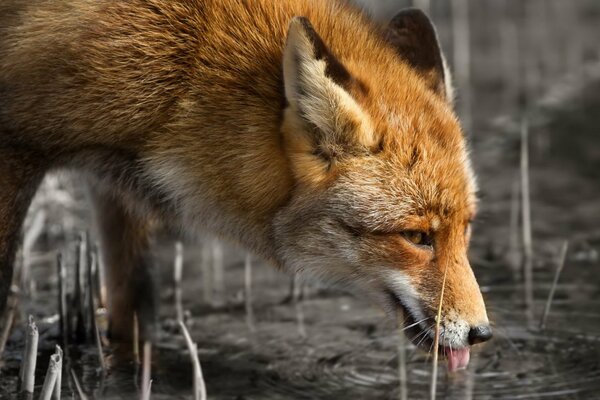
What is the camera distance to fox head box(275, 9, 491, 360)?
287 inches

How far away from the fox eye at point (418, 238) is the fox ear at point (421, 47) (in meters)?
1.30

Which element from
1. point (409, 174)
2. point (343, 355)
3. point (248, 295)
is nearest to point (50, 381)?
point (409, 174)

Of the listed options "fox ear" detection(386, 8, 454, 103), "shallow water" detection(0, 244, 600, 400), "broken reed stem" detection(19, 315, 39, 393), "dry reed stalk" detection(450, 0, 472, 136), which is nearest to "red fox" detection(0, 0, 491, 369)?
"fox ear" detection(386, 8, 454, 103)

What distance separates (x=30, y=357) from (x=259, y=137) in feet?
6.63

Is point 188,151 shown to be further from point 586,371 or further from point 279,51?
point 586,371

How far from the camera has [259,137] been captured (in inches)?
302

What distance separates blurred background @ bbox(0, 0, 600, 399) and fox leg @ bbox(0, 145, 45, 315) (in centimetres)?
88

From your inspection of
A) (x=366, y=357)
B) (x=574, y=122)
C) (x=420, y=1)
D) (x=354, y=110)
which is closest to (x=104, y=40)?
(x=354, y=110)

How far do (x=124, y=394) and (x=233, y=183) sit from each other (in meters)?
1.64

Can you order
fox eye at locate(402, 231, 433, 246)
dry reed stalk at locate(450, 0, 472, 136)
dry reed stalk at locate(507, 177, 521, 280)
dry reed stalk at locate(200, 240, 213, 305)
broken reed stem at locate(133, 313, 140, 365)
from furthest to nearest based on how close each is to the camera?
dry reed stalk at locate(450, 0, 472, 136), dry reed stalk at locate(507, 177, 521, 280), dry reed stalk at locate(200, 240, 213, 305), broken reed stem at locate(133, 313, 140, 365), fox eye at locate(402, 231, 433, 246)

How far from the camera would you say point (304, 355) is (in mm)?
8812

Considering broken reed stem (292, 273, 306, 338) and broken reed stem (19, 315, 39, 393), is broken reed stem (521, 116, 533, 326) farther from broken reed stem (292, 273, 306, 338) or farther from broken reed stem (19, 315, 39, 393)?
broken reed stem (19, 315, 39, 393)

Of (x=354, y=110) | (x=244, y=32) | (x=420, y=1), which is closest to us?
(x=354, y=110)

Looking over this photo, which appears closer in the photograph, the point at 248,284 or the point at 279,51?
the point at 279,51
